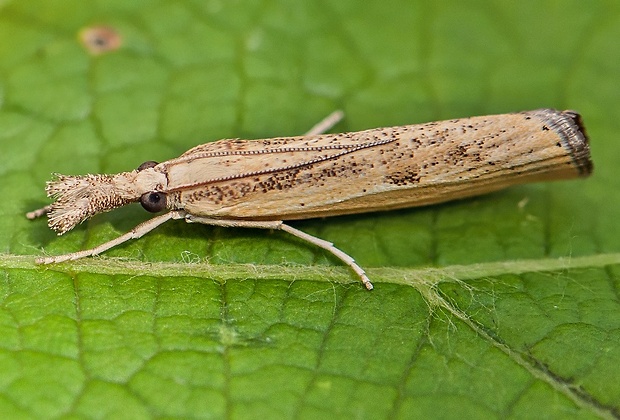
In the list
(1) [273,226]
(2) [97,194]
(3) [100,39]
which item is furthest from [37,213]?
(3) [100,39]

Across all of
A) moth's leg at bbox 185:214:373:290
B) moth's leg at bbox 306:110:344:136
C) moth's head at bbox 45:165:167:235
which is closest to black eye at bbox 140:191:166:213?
moth's head at bbox 45:165:167:235

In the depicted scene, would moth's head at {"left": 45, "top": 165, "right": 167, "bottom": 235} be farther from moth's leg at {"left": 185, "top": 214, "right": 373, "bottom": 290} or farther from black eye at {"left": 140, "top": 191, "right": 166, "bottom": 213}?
moth's leg at {"left": 185, "top": 214, "right": 373, "bottom": 290}

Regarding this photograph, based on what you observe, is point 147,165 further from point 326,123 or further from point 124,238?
point 326,123

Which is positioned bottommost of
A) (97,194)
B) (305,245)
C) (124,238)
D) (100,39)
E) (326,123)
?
(305,245)

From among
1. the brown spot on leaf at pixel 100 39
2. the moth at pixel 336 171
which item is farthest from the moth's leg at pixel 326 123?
the brown spot on leaf at pixel 100 39

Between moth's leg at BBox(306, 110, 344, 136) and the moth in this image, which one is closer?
the moth

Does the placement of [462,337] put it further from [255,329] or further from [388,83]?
[388,83]

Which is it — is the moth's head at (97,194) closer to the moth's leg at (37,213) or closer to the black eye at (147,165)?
the black eye at (147,165)
